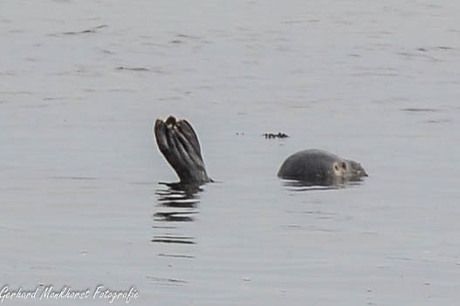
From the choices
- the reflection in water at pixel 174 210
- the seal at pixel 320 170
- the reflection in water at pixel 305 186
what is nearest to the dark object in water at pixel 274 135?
the seal at pixel 320 170

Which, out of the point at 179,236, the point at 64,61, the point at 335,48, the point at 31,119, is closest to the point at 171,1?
the point at 335,48

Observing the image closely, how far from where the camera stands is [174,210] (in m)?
→ 10.8

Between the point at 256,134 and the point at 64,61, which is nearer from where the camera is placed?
the point at 256,134

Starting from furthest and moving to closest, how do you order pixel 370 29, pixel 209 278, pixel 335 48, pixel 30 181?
pixel 370 29 < pixel 335 48 < pixel 30 181 < pixel 209 278

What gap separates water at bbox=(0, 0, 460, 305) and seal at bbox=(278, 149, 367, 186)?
0.22 metres

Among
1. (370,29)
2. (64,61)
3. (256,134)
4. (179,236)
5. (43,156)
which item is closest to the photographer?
(179,236)

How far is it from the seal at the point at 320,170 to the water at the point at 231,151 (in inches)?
8.7

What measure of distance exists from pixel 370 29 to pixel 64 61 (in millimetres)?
7209

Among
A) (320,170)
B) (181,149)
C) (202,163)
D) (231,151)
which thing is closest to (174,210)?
(181,149)

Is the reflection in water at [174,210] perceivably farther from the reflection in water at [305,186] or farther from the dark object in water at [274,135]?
the dark object in water at [274,135]

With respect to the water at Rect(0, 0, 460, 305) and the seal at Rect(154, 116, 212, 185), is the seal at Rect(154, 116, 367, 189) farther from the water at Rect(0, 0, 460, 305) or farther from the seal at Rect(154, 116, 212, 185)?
the water at Rect(0, 0, 460, 305)

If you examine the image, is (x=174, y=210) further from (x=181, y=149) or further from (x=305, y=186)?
(x=305, y=186)

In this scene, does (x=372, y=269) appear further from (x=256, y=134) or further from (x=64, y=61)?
(x=64, y=61)

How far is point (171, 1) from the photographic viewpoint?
31.6 meters
